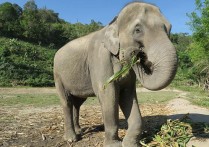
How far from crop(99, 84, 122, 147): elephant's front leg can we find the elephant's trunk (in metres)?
0.78

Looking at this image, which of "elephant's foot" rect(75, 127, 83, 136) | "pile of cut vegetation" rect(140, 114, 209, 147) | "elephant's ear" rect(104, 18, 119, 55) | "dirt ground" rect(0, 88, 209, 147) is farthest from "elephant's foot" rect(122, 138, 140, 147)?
"elephant's foot" rect(75, 127, 83, 136)

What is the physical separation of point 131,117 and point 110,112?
0.43 meters

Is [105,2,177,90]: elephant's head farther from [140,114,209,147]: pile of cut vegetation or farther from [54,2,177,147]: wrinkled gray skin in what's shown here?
[140,114,209,147]: pile of cut vegetation

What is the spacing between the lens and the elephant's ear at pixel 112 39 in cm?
575

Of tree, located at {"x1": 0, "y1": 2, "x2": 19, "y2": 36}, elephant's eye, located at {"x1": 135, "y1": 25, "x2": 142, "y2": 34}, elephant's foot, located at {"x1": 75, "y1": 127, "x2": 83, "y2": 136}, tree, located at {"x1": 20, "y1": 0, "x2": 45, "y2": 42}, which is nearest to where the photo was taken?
elephant's eye, located at {"x1": 135, "y1": 25, "x2": 142, "y2": 34}

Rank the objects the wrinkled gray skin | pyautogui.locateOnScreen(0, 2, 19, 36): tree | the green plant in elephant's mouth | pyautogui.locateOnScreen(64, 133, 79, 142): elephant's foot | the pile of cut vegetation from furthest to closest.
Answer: pyautogui.locateOnScreen(0, 2, 19, 36): tree, pyautogui.locateOnScreen(64, 133, 79, 142): elephant's foot, the pile of cut vegetation, the green plant in elephant's mouth, the wrinkled gray skin

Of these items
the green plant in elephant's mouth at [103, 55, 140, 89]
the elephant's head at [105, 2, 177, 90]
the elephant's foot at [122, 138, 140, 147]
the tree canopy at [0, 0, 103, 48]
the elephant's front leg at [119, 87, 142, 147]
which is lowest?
the elephant's foot at [122, 138, 140, 147]

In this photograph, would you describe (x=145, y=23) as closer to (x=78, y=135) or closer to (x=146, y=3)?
(x=146, y=3)

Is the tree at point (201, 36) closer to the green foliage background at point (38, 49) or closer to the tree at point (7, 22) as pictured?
the green foliage background at point (38, 49)

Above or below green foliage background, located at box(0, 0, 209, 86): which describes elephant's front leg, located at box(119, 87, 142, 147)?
below

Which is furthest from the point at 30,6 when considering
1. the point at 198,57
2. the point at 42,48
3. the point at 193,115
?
the point at 193,115

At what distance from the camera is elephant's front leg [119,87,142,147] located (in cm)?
596

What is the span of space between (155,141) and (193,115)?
2948 mm

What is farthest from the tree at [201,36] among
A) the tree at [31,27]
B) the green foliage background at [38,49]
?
the tree at [31,27]
